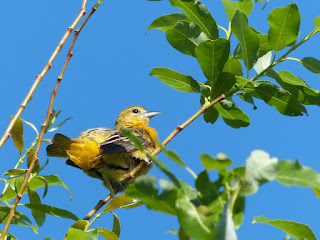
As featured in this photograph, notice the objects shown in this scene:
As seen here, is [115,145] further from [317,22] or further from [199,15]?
[317,22]

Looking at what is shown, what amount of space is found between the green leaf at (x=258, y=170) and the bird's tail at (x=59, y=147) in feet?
11.5

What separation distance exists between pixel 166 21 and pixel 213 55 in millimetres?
480

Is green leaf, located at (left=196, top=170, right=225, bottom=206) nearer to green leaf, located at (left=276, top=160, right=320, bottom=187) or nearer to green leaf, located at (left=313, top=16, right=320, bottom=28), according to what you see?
green leaf, located at (left=276, top=160, right=320, bottom=187)

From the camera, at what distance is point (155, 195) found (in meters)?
1.15

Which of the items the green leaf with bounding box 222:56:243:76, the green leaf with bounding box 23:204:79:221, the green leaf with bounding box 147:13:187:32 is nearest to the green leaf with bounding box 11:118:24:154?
the green leaf with bounding box 23:204:79:221

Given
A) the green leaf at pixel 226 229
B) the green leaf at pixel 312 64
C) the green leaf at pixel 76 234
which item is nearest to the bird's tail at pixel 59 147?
the green leaf at pixel 76 234

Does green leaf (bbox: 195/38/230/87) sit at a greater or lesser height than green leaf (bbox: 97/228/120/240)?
greater

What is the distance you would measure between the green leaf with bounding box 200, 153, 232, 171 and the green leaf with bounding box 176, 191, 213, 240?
0.31ft

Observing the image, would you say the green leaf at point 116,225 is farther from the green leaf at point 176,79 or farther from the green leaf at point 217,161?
the green leaf at point 217,161

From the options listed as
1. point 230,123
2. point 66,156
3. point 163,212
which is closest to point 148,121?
point 66,156

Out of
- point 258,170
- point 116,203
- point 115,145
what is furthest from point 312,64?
point 115,145

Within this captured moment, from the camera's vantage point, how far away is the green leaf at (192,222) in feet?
3.52

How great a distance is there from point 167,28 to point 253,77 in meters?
0.56

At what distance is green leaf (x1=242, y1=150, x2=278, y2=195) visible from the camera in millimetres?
1083
